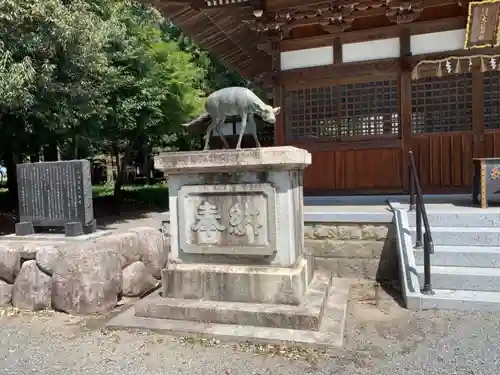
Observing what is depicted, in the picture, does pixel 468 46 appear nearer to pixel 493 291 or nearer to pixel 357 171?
pixel 357 171

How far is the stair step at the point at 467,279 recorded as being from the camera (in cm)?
401

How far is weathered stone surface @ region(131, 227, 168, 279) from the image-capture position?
517 cm

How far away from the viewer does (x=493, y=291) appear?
4004mm

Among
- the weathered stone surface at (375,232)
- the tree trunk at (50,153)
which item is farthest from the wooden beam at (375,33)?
the tree trunk at (50,153)

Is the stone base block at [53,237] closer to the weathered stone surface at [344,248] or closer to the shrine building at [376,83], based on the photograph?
the weathered stone surface at [344,248]

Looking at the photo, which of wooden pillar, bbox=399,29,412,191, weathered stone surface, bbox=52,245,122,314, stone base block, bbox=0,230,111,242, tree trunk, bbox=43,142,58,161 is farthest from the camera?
tree trunk, bbox=43,142,58,161

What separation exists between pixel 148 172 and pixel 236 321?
24.8m

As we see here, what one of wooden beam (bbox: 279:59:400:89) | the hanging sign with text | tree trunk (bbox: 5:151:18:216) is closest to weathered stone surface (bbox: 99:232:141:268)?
wooden beam (bbox: 279:59:400:89)

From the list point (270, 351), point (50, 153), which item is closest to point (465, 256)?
point (270, 351)

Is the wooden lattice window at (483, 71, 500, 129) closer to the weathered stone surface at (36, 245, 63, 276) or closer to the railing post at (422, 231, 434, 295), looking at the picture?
the railing post at (422, 231, 434, 295)

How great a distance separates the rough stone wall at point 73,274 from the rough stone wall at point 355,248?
2.43 metres

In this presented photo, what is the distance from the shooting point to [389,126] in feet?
23.3

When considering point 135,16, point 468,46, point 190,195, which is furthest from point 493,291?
point 135,16

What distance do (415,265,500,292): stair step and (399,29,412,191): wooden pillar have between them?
2.90 meters
